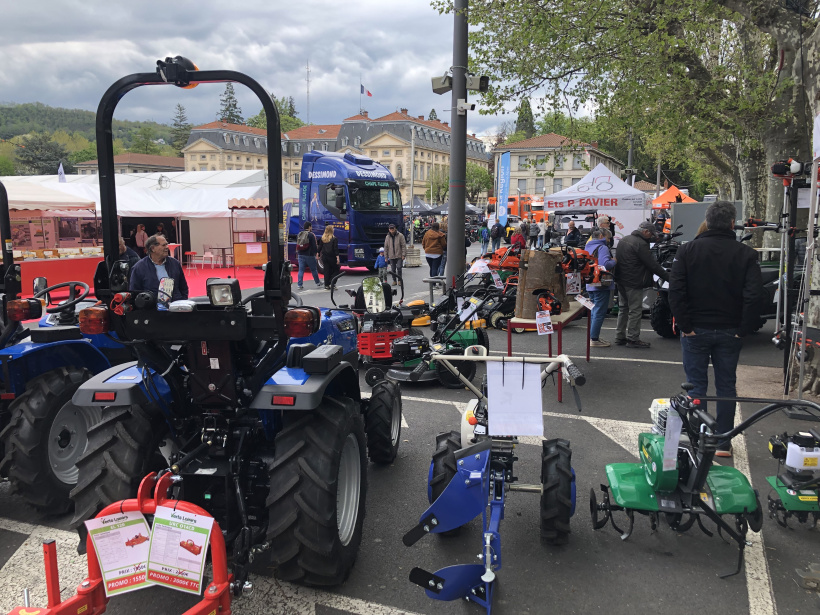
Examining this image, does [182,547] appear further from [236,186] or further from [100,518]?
[236,186]

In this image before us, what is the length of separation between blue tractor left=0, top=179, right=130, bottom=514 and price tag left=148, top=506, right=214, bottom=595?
1.84m

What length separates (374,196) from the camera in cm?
2106

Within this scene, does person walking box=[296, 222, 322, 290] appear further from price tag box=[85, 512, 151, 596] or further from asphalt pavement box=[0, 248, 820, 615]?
price tag box=[85, 512, 151, 596]

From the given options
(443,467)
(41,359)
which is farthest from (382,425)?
(41,359)

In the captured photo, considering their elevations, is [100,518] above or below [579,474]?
above

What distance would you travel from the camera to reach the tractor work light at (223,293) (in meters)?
2.76

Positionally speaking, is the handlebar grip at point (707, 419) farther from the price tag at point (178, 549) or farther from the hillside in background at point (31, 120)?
the hillside in background at point (31, 120)

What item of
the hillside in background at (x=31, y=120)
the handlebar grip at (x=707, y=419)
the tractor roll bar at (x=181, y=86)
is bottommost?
the handlebar grip at (x=707, y=419)

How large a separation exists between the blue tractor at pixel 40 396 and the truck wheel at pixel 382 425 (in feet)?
6.77

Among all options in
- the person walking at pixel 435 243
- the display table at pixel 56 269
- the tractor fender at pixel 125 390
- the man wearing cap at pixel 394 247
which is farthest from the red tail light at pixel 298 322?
the man wearing cap at pixel 394 247

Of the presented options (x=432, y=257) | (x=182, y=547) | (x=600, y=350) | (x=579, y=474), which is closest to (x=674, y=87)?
(x=600, y=350)

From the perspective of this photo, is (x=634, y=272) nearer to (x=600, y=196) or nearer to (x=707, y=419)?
(x=707, y=419)

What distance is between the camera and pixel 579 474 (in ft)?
15.3

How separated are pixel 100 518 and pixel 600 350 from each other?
7902mm
